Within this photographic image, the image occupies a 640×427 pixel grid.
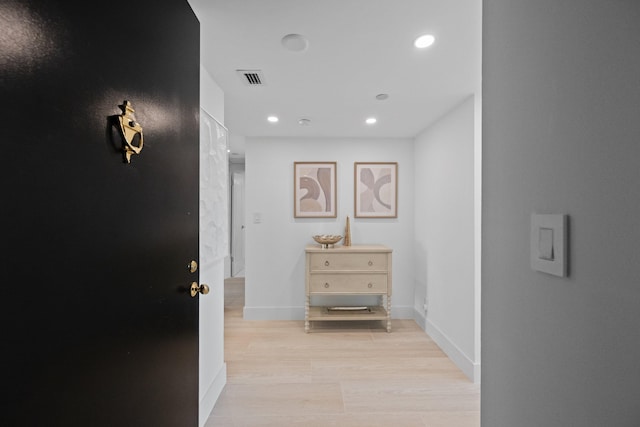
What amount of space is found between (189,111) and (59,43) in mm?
723

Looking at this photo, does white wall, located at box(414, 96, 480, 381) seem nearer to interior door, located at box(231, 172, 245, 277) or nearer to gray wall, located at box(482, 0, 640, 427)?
gray wall, located at box(482, 0, 640, 427)

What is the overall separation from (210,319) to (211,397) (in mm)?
508

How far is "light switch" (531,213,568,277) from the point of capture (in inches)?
24.0

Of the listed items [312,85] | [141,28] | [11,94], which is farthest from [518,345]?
[312,85]

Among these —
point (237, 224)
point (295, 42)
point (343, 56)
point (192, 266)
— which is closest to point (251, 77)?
point (295, 42)

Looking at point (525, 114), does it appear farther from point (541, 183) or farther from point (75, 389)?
point (75, 389)

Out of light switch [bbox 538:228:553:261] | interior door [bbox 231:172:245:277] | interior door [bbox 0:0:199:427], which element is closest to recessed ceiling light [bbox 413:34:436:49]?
interior door [bbox 0:0:199:427]

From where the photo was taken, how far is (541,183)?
68 cm

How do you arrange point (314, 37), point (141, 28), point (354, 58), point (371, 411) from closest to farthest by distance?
1. point (141, 28)
2. point (314, 37)
3. point (354, 58)
4. point (371, 411)

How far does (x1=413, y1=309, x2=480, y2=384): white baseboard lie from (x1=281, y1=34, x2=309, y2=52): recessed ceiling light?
8.24 feet

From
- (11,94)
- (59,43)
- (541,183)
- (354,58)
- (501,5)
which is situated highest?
(354,58)

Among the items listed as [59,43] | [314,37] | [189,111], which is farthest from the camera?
[314,37]

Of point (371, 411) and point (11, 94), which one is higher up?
point (11, 94)

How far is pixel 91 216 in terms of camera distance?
77 cm
